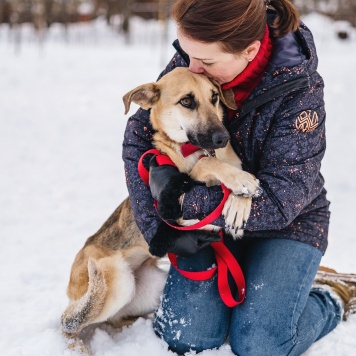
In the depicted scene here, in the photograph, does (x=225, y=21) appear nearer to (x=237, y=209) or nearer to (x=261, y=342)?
(x=237, y=209)

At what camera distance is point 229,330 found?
2912 mm

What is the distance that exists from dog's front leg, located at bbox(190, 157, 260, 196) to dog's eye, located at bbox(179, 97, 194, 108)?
1.34 feet

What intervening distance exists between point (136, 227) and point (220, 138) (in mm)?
794

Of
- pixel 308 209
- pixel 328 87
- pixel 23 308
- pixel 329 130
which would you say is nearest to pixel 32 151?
pixel 23 308

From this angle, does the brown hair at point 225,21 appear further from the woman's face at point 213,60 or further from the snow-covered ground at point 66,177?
the snow-covered ground at point 66,177

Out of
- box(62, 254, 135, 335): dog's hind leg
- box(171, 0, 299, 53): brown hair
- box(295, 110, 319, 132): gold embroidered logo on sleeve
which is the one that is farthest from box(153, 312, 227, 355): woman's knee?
box(171, 0, 299, 53): brown hair

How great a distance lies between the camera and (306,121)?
8.54ft

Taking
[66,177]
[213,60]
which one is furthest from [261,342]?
[66,177]

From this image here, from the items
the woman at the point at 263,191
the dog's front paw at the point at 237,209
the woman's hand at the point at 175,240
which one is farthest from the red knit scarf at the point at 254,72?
the woman's hand at the point at 175,240

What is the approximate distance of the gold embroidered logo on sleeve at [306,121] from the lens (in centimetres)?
260

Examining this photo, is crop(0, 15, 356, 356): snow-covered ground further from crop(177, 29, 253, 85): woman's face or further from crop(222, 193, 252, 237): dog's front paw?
crop(177, 29, 253, 85): woman's face

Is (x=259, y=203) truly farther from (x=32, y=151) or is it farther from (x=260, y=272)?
(x=32, y=151)

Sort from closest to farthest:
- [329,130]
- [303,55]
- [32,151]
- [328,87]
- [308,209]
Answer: [303,55] → [308,209] → [32,151] → [329,130] → [328,87]

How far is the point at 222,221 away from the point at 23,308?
1.54 meters
